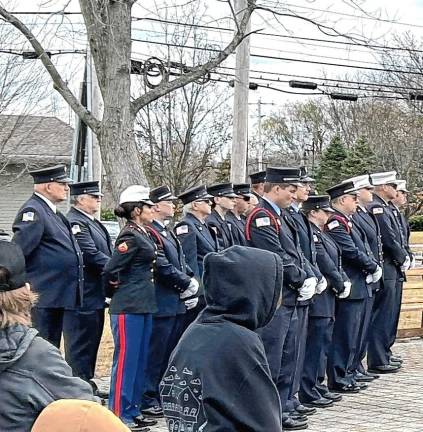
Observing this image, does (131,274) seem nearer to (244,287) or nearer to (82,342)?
(82,342)

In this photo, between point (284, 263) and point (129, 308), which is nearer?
point (129, 308)

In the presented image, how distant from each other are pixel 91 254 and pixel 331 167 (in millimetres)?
38412

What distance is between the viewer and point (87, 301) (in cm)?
827

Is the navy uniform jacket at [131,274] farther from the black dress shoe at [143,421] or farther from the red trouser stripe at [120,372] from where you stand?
the black dress shoe at [143,421]

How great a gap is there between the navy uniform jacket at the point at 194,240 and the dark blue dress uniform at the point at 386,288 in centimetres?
222

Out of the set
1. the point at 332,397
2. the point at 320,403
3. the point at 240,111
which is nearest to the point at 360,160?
the point at 240,111

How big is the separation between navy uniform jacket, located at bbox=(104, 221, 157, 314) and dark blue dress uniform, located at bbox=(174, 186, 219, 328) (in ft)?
3.42

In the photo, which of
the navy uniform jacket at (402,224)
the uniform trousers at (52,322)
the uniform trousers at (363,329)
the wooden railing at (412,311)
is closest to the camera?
the uniform trousers at (52,322)

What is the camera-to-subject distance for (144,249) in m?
7.59

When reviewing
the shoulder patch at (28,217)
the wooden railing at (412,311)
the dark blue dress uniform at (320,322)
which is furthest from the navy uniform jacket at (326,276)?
the wooden railing at (412,311)

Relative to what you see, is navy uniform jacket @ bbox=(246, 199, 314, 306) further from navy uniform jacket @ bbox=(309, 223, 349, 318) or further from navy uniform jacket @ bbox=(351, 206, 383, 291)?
navy uniform jacket @ bbox=(351, 206, 383, 291)

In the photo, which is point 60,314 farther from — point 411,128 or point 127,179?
point 411,128

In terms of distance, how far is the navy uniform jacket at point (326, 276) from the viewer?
29.1 ft

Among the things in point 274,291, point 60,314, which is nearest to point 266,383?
point 274,291
